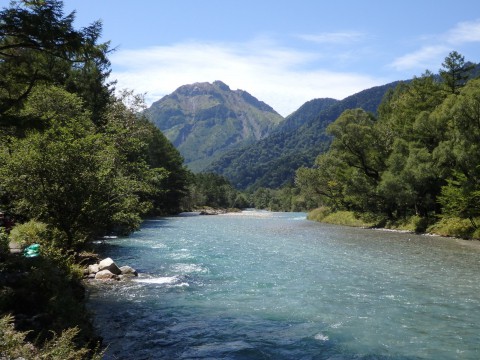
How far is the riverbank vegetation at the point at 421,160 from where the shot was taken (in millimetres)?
39094

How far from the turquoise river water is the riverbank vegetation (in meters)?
14.3

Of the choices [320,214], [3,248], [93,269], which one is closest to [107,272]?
[93,269]

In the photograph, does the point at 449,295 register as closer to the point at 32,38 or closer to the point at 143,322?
the point at 143,322

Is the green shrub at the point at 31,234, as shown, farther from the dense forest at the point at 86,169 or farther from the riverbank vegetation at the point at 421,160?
the riverbank vegetation at the point at 421,160

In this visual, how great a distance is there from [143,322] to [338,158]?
50.7 metres

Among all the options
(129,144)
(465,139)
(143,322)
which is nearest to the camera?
(143,322)

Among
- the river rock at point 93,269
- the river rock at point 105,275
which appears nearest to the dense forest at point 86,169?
the river rock at point 93,269

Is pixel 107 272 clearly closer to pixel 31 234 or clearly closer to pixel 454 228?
pixel 31 234

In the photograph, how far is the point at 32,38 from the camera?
11.3 meters

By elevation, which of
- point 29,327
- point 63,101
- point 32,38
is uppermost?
point 63,101

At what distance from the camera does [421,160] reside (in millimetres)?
45812

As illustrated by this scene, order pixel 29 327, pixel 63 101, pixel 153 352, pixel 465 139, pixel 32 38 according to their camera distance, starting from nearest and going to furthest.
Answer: pixel 29 327 < pixel 153 352 < pixel 32 38 < pixel 63 101 < pixel 465 139

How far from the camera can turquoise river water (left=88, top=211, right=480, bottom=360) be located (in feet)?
36.8

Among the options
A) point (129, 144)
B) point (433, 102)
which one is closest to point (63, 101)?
point (129, 144)
